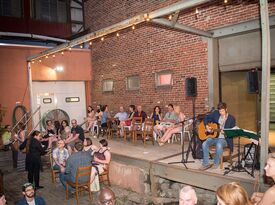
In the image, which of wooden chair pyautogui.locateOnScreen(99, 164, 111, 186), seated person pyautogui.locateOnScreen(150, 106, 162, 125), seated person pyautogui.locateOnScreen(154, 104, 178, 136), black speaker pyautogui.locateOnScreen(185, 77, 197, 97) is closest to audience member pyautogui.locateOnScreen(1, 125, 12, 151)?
wooden chair pyautogui.locateOnScreen(99, 164, 111, 186)

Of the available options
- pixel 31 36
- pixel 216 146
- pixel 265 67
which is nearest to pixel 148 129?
pixel 216 146

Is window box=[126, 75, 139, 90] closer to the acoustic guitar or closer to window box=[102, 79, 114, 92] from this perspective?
window box=[102, 79, 114, 92]

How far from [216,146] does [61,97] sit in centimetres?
929

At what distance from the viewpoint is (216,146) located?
599 cm

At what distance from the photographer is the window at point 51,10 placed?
17203 millimetres

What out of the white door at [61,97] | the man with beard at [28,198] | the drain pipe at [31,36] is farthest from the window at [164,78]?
the drain pipe at [31,36]

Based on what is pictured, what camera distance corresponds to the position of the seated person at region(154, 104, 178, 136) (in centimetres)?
907

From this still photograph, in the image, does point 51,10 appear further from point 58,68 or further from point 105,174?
point 105,174

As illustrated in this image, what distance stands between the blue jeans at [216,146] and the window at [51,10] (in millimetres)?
14470

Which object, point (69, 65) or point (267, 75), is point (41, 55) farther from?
point (267, 75)

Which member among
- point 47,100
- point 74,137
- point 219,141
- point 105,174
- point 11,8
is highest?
point 11,8

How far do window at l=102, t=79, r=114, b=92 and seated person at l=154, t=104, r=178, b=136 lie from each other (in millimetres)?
4160

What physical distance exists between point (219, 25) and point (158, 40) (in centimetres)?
251

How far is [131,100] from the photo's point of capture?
11719 mm
